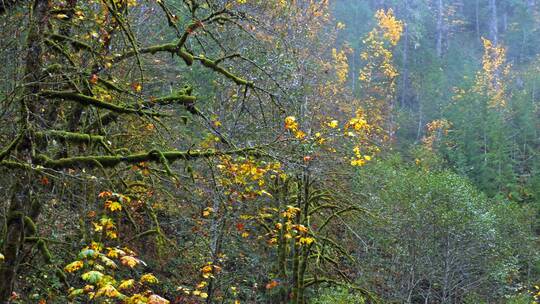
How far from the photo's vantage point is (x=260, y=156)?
6535 millimetres

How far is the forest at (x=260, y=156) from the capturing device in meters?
5.34

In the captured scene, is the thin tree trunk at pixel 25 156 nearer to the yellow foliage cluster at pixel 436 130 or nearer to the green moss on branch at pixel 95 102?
the green moss on branch at pixel 95 102

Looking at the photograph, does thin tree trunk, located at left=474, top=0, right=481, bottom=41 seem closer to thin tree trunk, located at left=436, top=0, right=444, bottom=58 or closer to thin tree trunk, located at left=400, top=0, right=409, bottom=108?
thin tree trunk, located at left=436, top=0, right=444, bottom=58

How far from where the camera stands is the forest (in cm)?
534

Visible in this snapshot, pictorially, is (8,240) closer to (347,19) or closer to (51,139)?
(51,139)


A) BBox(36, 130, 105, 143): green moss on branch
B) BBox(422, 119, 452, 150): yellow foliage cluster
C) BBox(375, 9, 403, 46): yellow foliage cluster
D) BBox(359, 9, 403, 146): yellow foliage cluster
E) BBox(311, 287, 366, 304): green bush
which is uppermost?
BBox(375, 9, 403, 46): yellow foliage cluster

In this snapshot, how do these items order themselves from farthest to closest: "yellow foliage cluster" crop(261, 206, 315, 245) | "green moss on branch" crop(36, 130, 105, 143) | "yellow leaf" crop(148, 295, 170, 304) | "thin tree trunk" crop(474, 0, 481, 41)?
1. "thin tree trunk" crop(474, 0, 481, 41)
2. "yellow foliage cluster" crop(261, 206, 315, 245)
3. "green moss on branch" crop(36, 130, 105, 143)
4. "yellow leaf" crop(148, 295, 170, 304)

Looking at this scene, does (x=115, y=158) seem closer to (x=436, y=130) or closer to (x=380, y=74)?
(x=436, y=130)

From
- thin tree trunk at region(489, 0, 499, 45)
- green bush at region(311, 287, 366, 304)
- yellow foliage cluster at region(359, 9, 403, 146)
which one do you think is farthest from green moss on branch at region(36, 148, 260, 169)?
thin tree trunk at region(489, 0, 499, 45)

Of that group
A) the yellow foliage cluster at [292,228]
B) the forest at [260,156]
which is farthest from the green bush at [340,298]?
the yellow foliage cluster at [292,228]

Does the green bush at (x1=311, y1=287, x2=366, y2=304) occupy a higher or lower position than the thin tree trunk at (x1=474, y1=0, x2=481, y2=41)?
lower

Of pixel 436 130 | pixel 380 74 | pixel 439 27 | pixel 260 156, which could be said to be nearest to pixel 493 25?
pixel 439 27

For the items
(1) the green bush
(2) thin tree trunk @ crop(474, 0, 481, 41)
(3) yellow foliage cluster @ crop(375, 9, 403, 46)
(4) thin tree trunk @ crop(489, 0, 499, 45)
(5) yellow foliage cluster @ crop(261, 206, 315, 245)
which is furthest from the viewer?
(2) thin tree trunk @ crop(474, 0, 481, 41)

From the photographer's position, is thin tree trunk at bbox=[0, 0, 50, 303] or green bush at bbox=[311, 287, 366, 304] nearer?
thin tree trunk at bbox=[0, 0, 50, 303]
